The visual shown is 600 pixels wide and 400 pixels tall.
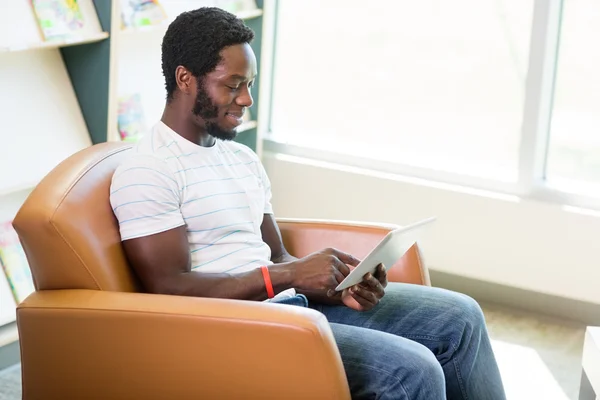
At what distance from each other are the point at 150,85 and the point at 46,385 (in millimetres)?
1650

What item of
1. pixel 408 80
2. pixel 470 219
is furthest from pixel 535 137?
pixel 408 80

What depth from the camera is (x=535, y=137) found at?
3586 mm

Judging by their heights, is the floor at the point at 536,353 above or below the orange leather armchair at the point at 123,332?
below

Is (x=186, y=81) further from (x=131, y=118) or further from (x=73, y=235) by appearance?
(x=131, y=118)

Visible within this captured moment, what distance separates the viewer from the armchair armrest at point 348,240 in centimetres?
245

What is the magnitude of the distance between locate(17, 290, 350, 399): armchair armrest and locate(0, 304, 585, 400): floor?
856 millimetres

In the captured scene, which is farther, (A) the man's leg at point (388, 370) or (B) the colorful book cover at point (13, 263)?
(B) the colorful book cover at point (13, 263)

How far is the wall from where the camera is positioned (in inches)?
138

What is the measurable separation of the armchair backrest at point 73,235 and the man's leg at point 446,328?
545 mm

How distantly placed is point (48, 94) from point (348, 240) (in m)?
1.12

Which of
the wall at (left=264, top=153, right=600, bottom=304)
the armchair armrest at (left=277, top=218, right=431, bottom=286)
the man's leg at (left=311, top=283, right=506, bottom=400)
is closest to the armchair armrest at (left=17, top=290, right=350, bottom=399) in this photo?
the man's leg at (left=311, top=283, right=506, bottom=400)

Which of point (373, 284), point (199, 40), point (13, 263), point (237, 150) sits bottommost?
point (13, 263)

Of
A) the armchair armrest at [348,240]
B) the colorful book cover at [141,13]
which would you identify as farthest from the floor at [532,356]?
the colorful book cover at [141,13]

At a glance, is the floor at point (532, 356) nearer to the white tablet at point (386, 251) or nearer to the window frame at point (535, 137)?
the window frame at point (535, 137)
